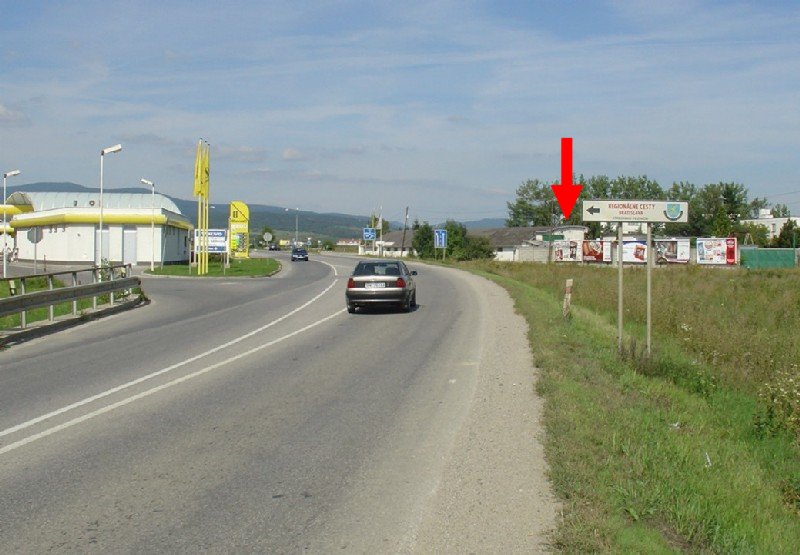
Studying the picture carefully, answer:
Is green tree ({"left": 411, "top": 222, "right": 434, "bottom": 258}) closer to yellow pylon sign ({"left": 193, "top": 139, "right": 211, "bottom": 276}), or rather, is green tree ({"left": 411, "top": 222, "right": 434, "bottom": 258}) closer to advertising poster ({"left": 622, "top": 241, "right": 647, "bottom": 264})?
advertising poster ({"left": 622, "top": 241, "right": 647, "bottom": 264})

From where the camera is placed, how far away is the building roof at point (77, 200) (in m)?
87.5

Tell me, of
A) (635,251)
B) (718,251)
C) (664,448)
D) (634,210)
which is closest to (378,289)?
(634,210)

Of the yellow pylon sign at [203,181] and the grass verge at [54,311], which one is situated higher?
the yellow pylon sign at [203,181]

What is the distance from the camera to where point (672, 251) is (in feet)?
233

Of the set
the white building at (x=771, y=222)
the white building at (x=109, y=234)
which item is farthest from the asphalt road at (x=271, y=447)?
the white building at (x=771, y=222)

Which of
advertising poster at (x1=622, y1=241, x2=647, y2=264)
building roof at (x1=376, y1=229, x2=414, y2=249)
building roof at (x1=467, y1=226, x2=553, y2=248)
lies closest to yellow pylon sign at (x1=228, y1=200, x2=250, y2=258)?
advertising poster at (x1=622, y1=241, x2=647, y2=264)

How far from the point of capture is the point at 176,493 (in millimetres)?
6438

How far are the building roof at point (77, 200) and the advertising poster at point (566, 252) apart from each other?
3916cm

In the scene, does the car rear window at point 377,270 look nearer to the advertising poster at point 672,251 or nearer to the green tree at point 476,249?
the advertising poster at point 672,251

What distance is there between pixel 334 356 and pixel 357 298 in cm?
901

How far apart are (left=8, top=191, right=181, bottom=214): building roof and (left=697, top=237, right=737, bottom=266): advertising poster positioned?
169ft

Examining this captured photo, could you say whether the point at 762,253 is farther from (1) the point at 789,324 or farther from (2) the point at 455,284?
(1) the point at 789,324

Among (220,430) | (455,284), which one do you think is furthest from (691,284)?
(220,430)

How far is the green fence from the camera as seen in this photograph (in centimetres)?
6925
